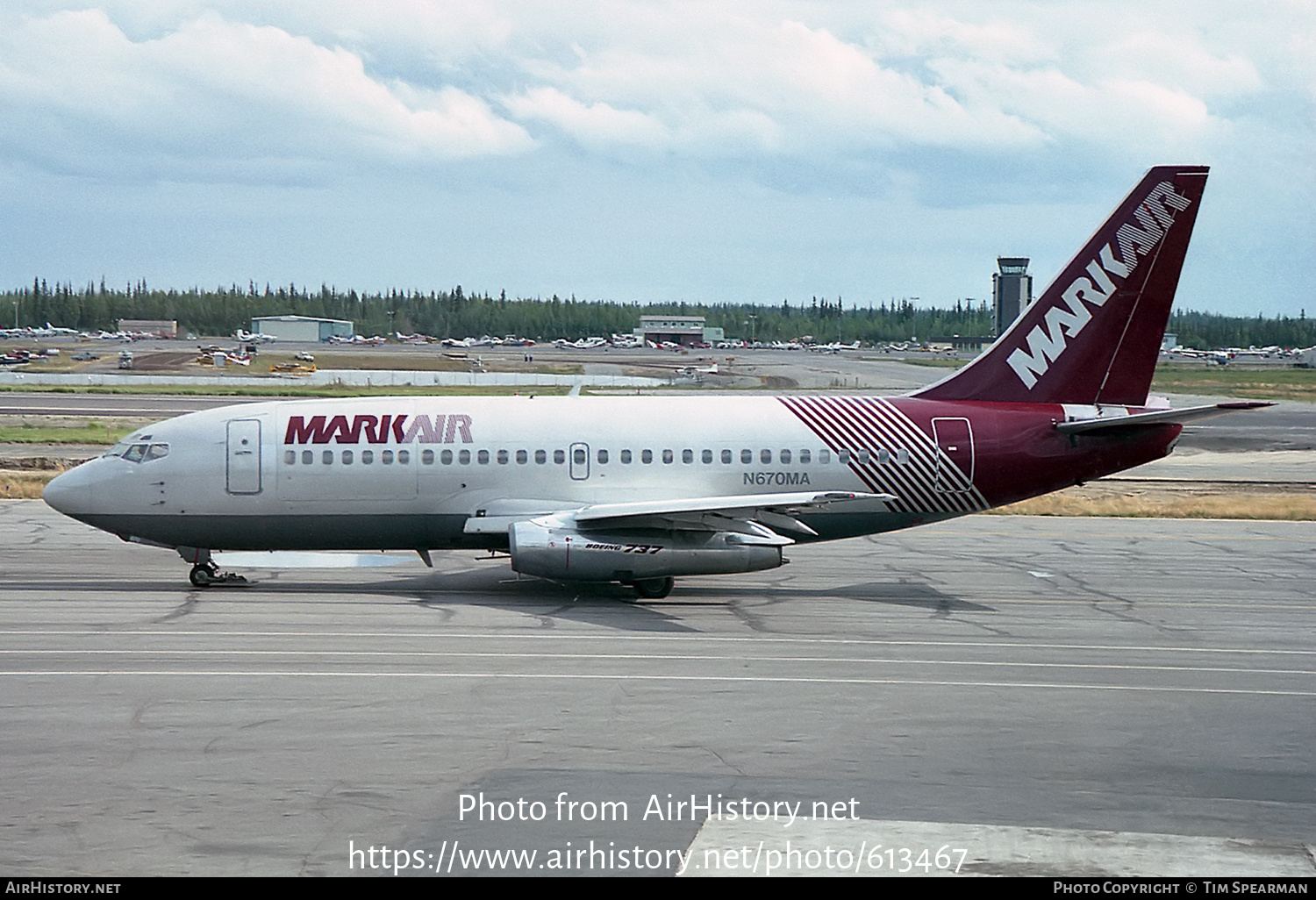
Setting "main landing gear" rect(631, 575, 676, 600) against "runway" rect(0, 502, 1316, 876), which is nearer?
"runway" rect(0, 502, 1316, 876)

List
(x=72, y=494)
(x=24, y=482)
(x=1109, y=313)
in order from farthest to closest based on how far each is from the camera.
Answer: (x=24, y=482) < (x=1109, y=313) < (x=72, y=494)

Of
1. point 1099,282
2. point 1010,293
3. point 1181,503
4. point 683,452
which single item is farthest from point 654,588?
point 1010,293

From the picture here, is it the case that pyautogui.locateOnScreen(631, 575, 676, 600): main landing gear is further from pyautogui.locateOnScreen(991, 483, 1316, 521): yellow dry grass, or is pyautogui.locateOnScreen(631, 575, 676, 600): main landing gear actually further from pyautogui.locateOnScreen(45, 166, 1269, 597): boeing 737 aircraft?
pyautogui.locateOnScreen(991, 483, 1316, 521): yellow dry grass

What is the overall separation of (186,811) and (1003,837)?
7.52 metres

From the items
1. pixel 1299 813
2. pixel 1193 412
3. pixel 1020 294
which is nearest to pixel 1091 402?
pixel 1193 412

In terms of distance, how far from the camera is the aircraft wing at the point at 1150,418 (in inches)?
950

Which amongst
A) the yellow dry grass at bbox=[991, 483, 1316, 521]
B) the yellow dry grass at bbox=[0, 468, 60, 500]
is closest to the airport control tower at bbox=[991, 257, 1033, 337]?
the yellow dry grass at bbox=[991, 483, 1316, 521]

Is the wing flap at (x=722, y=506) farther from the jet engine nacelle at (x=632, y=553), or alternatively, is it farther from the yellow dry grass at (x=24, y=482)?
the yellow dry grass at (x=24, y=482)

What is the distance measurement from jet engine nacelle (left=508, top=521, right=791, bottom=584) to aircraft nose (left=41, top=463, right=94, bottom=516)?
8.40m

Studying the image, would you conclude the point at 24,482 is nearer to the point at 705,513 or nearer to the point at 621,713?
the point at 705,513

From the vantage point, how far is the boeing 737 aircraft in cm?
2552

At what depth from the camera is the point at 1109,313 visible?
27047mm

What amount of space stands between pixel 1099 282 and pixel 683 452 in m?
9.21


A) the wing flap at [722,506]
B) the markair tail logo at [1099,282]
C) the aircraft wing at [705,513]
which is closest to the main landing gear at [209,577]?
the aircraft wing at [705,513]
